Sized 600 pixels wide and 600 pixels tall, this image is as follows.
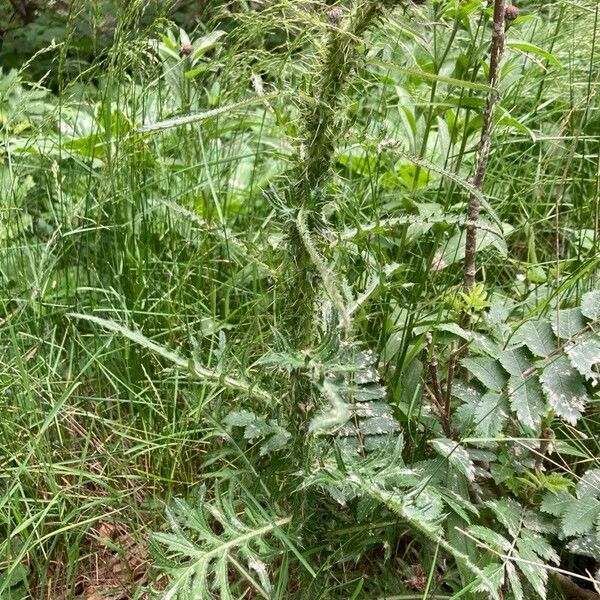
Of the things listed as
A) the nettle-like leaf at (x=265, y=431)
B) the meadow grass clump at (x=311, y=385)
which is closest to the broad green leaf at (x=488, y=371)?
the meadow grass clump at (x=311, y=385)

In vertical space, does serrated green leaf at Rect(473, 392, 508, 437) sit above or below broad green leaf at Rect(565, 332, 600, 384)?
below

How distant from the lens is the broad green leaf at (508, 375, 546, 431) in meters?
1.16

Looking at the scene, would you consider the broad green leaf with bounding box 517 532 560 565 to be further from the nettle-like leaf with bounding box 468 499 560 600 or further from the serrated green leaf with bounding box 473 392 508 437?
the serrated green leaf with bounding box 473 392 508 437

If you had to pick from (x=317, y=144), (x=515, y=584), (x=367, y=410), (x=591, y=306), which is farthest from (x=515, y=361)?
(x=317, y=144)

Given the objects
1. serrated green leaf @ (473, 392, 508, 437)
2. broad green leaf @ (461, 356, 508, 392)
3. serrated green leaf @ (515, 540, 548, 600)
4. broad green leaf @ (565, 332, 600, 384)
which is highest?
broad green leaf @ (565, 332, 600, 384)

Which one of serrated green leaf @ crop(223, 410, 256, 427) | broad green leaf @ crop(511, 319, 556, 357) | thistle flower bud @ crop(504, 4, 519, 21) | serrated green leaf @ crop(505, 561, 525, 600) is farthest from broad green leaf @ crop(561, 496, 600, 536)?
thistle flower bud @ crop(504, 4, 519, 21)

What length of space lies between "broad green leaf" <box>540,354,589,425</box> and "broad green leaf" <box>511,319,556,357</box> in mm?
33

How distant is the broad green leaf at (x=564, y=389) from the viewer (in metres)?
1.15

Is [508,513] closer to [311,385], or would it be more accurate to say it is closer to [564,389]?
[564,389]

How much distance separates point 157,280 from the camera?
1736 millimetres

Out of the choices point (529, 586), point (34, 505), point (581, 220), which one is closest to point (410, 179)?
point (581, 220)

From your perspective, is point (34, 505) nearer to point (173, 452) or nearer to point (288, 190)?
point (173, 452)

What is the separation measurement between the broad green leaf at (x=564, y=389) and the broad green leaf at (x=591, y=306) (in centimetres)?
8

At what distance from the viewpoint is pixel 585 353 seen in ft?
3.89
